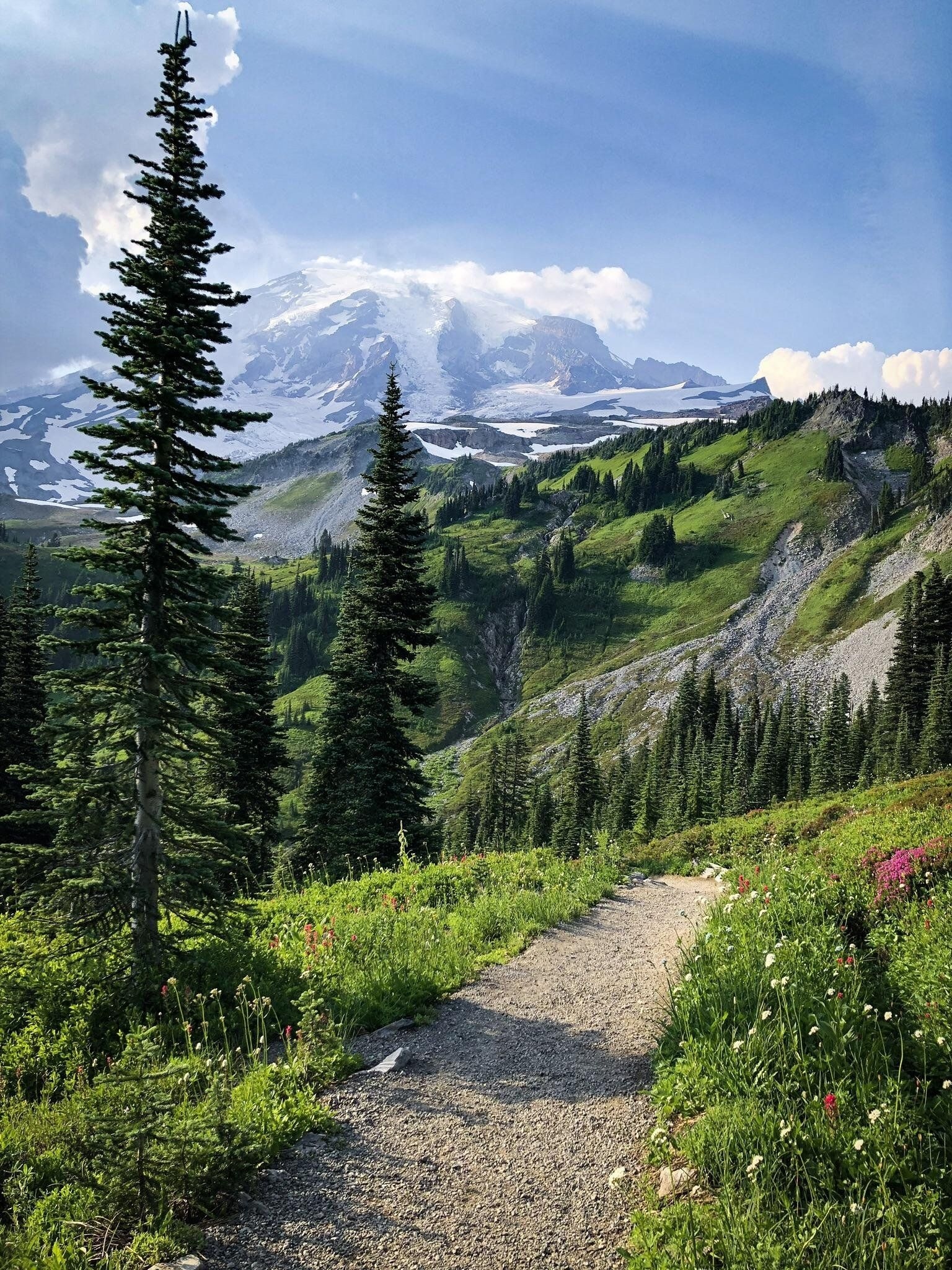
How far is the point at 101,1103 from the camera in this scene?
19.2ft

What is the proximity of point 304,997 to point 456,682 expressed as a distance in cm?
17213

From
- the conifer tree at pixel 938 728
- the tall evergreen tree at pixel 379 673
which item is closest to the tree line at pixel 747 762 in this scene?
the conifer tree at pixel 938 728

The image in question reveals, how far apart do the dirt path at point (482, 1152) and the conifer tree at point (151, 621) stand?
13.5 feet

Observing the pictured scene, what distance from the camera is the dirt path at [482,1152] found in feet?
16.2

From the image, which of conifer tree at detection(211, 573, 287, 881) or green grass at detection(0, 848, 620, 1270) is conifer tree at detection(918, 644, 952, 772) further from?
green grass at detection(0, 848, 620, 1270)

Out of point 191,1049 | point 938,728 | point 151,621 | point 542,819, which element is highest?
point 151,621

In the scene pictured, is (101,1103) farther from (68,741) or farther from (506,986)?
(506,986)

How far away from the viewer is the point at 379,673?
2591 cm

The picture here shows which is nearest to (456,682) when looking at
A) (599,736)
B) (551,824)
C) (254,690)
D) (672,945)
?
(599,736)

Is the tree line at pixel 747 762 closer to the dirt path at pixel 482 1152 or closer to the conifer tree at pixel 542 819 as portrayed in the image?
the conifer tree at pixel 542 819

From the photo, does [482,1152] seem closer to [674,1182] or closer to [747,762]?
[674,1182]

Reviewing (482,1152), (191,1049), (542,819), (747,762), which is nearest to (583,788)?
(542,819)

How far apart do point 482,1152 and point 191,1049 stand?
318 cm

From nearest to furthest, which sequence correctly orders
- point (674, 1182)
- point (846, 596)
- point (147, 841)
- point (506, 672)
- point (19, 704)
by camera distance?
point (674, 1182) → point (147, 841) → point (19, 704) → point (846, 596) → point (506, 672)
